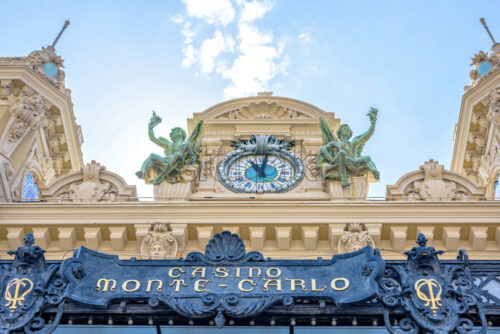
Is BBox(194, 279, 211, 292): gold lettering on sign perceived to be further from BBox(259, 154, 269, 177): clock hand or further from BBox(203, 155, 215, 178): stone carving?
BBox(259, 154, 269, 177): clock hand

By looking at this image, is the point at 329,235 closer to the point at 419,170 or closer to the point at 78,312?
the point at 419,170

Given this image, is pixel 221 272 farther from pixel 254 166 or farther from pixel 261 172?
pixel 254 166

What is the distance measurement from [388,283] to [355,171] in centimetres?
723

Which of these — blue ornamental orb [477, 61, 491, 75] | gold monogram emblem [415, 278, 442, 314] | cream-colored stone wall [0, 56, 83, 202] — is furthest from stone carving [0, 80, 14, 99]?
blue ornamental orb [477, 61, 491, 75]

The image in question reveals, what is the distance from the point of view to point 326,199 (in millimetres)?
16797

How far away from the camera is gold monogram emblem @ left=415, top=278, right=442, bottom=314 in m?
9.95

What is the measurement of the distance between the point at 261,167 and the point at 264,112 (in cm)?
269

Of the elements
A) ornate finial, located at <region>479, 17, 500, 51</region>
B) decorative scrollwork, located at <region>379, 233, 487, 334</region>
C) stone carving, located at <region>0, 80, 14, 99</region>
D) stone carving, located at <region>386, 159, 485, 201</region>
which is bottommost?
decorative scrollwork, located at <region>379, 233, 487, 334</region>

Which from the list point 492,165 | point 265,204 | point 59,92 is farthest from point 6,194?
point 492,165

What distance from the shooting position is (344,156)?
1723 centimetres

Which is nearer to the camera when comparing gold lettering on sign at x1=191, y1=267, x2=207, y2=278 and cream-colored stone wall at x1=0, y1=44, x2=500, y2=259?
gold lettering on sign at x1=191, y1=267, x2=207, y2=278

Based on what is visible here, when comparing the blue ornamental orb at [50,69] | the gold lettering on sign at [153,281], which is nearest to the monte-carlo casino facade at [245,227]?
the gold lettering on sign at [153,281]

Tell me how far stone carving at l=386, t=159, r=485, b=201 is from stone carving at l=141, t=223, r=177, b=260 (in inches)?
201

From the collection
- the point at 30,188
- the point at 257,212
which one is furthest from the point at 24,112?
the point at 257,212
